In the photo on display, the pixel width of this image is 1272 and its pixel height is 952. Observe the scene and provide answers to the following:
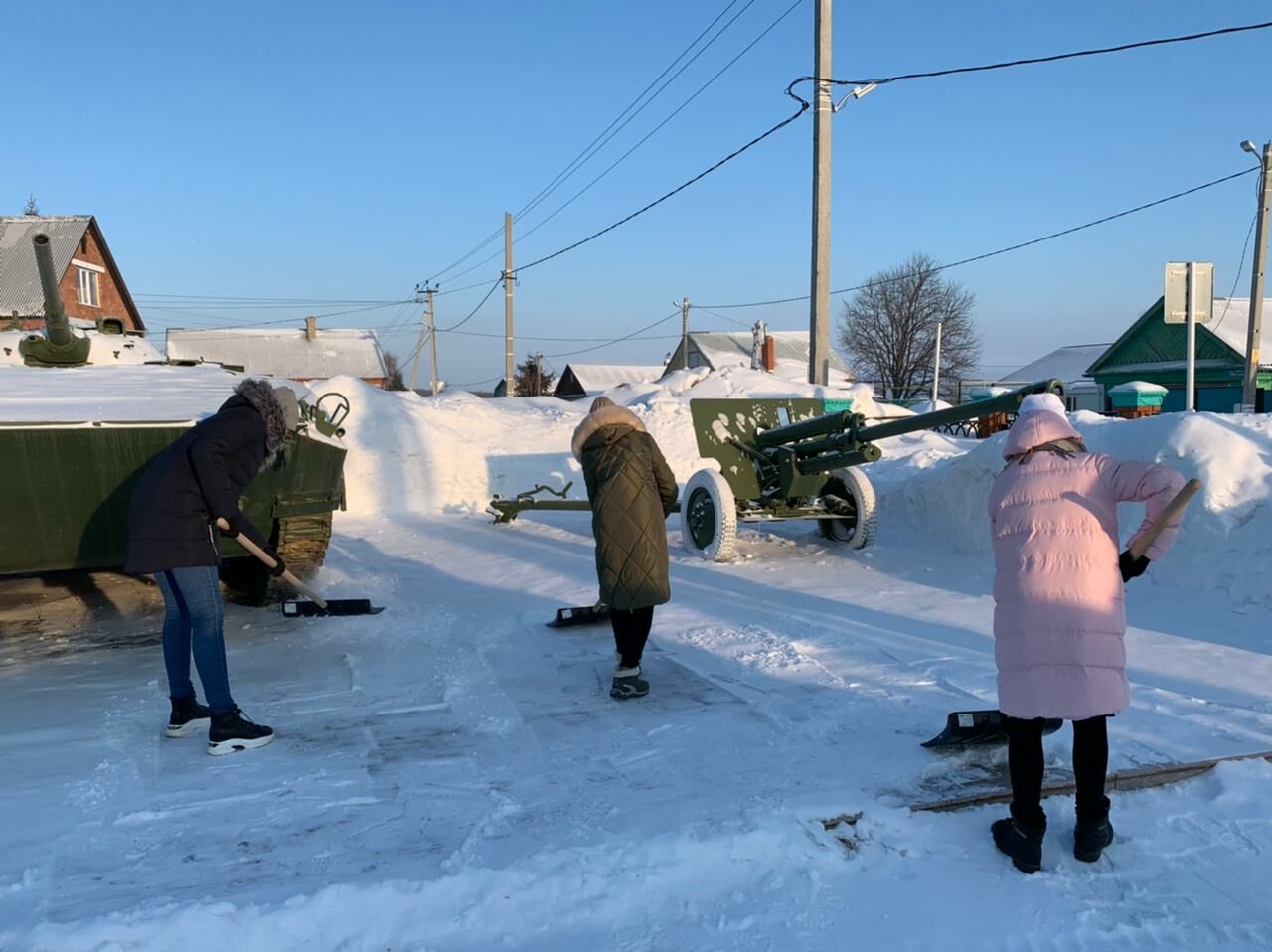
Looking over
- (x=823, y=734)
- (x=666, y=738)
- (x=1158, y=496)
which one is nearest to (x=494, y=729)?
(x=666, y=738)

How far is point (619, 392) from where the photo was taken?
19234 millimetres

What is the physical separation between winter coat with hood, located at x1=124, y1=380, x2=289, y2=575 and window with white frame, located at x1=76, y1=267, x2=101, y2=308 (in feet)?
106

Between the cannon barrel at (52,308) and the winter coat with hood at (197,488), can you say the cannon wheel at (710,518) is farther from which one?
the cannon barrel at (52,308)

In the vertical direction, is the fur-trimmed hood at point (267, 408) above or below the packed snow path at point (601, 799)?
above

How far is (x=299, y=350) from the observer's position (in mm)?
44406

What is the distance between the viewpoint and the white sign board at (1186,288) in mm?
7750

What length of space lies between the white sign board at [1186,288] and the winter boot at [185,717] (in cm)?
745

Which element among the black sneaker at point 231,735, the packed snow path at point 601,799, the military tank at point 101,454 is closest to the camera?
the packed snow path at point 601,799

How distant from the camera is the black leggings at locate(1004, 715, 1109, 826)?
2766mm

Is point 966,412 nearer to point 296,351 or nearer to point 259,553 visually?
point 259,553

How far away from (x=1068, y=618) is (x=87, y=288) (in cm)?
3608

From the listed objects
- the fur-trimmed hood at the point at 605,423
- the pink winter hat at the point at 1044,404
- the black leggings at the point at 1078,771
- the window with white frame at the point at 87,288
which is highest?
the window with white frame at the point at 87,288

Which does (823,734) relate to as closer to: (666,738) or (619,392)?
(666,738)

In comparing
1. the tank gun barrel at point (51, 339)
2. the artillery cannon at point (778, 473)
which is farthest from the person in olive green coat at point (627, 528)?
the tank gun barrel at point (51, 339)
